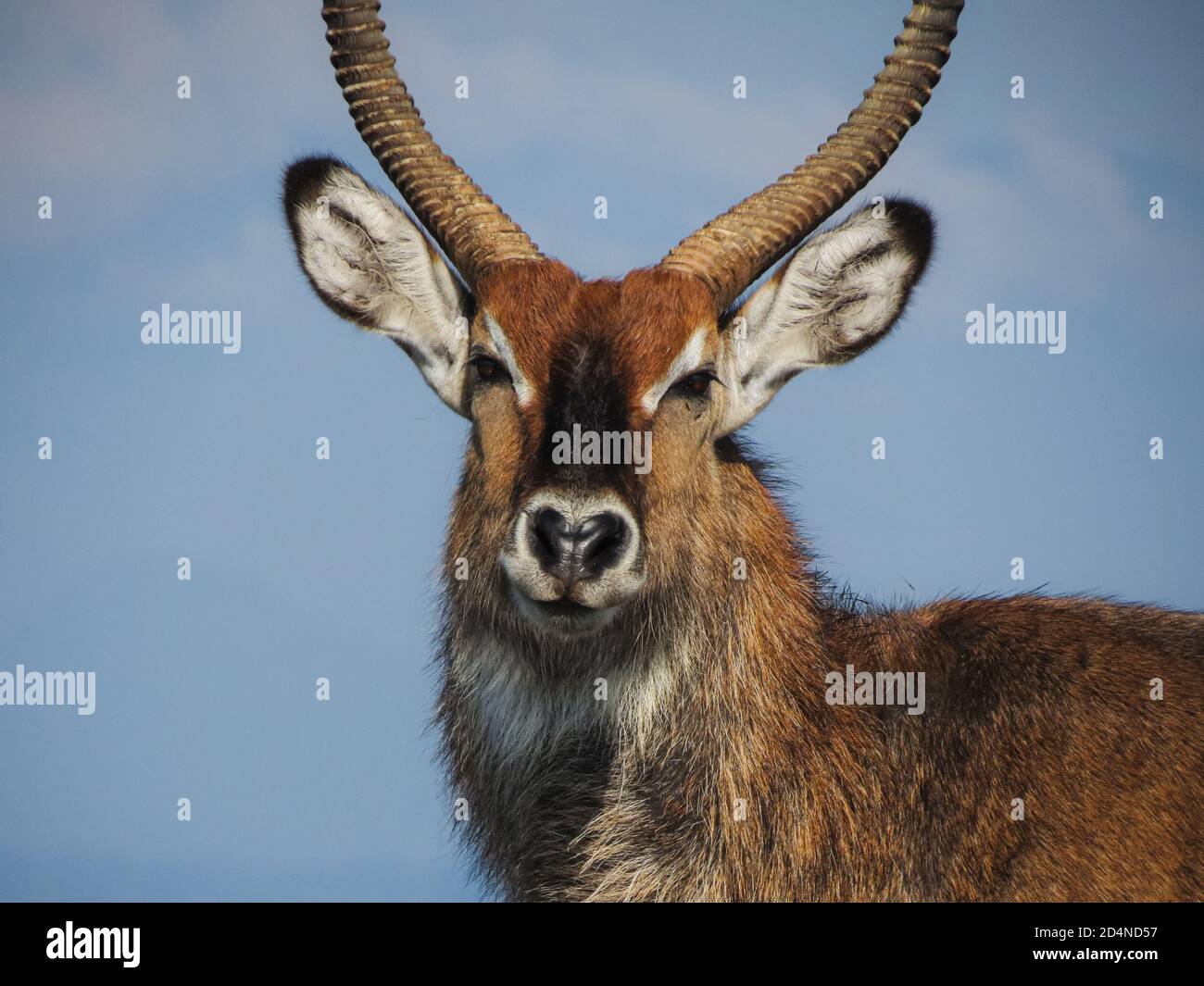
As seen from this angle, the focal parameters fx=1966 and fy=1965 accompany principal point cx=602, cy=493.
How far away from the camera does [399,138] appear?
34.1ft

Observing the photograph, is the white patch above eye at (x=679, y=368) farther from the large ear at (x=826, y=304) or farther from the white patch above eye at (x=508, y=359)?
the white patch above eye at (x=508, y=359)

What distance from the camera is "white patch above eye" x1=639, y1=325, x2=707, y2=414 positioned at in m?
9.34

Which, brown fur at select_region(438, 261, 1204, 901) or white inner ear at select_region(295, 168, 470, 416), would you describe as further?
white inner ear at select_region(295, 168, 470, 416)

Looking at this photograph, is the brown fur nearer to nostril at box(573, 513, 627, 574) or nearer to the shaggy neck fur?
the shaggy neck fur

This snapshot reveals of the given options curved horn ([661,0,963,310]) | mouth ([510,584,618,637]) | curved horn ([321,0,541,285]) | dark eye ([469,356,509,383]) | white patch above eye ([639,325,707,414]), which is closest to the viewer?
mouth ([510,584,618,637])

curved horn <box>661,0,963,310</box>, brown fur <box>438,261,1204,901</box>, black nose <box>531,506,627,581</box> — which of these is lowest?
brown fur <box>438,261,1204,901</box>

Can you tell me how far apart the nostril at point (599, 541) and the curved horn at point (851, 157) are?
72.3 inches

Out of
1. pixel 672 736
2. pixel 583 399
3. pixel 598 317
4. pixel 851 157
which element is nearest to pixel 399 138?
pixel 598 317

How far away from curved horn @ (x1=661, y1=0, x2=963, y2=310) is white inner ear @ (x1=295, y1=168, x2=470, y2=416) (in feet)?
4.01

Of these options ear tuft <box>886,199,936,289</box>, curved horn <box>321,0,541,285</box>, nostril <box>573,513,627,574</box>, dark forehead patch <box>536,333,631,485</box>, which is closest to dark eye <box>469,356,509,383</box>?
dark forehead patch <box>536,333,631,485</box>

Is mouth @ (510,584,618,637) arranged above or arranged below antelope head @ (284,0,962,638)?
below

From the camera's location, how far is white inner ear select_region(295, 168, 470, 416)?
33.2ft

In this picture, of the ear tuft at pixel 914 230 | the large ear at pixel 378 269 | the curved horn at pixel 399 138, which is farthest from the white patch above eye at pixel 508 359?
the ear tuft at pixel 914 230

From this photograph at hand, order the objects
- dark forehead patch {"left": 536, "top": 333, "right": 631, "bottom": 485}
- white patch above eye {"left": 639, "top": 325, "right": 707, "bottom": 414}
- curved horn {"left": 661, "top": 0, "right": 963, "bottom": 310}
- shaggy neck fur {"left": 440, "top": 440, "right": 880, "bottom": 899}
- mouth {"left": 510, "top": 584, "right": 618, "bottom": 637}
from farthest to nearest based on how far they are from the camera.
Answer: curved horn {"left": 661, "top": 0, "right": 963, "bottom": 310}
shaggy neck fur {"left": 440, "top": 440, "right": 880, "bottom": 899}
white patch above eye {"left": 639, "top": 325, "right": 707, "bottom": 414}
dark forehead patch {"left": 536, "top": 333, "right": 631, "bottom": 485}
mouth {"left": 510, "top": 584, "right": 618, "bottom": 637}
